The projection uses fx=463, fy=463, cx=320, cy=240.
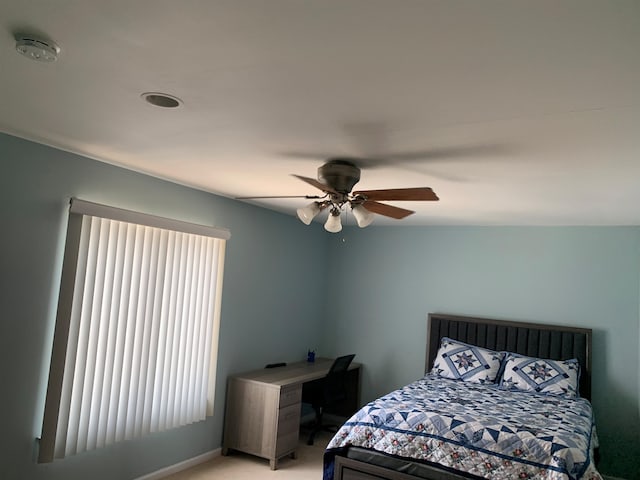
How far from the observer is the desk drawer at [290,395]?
4.00m

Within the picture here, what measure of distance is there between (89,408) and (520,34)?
125 inches

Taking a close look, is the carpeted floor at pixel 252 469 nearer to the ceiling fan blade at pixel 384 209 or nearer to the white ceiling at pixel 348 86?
the ceiling fan blade at pixel 384 209

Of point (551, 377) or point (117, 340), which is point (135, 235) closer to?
point (117, 340)

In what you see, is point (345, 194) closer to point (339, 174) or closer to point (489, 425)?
point (339, 174)

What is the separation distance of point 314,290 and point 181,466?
2.40 m

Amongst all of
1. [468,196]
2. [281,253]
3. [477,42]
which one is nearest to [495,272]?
[468,196]

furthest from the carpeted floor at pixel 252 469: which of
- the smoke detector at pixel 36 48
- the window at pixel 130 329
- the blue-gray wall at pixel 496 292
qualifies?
the smoke detector at pixel 36 48

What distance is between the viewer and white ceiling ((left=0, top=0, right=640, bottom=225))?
4.15 ft

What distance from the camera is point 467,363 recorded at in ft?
14.5

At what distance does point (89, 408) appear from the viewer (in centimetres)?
302

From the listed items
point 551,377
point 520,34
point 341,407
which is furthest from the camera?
point 341,407

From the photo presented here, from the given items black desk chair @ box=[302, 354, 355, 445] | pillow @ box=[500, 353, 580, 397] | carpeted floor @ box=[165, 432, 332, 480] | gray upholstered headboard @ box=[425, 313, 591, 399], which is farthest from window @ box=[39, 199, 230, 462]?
pillow @ box=[500, 353, 580, 397]

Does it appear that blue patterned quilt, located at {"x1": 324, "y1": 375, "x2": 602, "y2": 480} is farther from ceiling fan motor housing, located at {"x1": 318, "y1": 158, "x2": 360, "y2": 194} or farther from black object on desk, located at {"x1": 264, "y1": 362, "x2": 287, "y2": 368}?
ceiling fan motor housing, located at {"x1": 318, "y1": 158, "x2": 360, "y2": 194}

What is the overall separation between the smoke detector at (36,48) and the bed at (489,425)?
9.17ft
